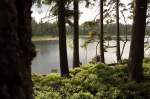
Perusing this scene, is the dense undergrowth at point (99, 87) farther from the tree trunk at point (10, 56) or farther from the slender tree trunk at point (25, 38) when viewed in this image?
the tree trunk at point (10, 56)

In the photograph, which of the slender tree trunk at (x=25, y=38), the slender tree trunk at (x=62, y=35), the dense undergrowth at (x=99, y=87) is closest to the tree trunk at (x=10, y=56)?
the slender tree trunk at (x=25, y=38)

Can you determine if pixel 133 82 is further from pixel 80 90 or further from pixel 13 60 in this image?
pixel 13 60

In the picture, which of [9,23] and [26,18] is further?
[26,18]

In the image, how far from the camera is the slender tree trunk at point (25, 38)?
2.37 m

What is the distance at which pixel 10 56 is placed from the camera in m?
2.06

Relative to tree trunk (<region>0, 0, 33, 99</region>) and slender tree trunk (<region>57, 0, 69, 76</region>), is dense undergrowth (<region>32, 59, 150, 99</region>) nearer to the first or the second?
slender tree trunk (<region>57, 0, 69, 76</region>)

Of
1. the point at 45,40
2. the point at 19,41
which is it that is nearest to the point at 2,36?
the point at 19,41

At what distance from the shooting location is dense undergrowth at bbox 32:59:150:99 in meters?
8.07

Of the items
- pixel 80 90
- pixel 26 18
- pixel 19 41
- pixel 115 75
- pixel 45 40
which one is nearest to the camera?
pixel 19 41

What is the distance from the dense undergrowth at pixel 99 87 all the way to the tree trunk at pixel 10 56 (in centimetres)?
570

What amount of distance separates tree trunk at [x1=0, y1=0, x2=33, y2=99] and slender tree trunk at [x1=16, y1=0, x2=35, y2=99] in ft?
0.40

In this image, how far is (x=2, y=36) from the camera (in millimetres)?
2008

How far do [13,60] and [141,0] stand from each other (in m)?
7.72

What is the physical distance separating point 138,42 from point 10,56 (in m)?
7.94
